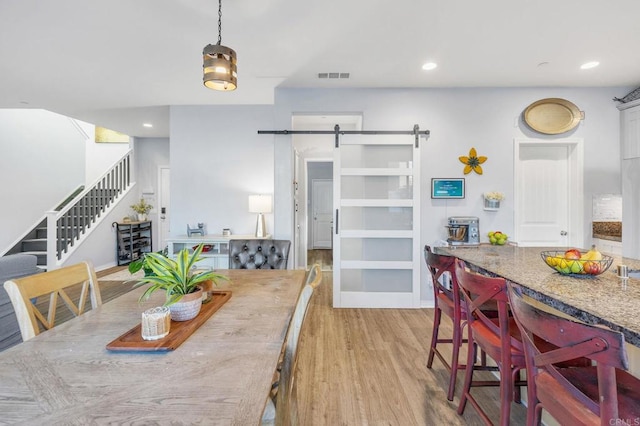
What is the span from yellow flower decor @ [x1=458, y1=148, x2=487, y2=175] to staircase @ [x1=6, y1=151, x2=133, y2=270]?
6193 millimetres

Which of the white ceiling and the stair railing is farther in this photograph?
the stair railing

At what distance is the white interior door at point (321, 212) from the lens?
7.66 metres

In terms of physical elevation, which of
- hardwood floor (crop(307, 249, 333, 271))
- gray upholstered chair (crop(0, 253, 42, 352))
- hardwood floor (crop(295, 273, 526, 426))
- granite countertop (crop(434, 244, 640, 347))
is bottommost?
hardwood floor (crop(295, 273, 526, 426))

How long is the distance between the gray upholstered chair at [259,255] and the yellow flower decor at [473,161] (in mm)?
2414

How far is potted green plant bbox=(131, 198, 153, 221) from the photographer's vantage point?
6.01 metres

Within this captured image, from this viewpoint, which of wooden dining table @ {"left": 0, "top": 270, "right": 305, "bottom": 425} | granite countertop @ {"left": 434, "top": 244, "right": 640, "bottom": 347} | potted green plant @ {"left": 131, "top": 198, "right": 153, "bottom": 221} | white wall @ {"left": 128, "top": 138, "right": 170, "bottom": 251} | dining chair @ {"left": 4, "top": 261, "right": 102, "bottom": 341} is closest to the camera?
wooden dining table @ {"left": 0, "top": 270, "right": 305, "bottom": 425}

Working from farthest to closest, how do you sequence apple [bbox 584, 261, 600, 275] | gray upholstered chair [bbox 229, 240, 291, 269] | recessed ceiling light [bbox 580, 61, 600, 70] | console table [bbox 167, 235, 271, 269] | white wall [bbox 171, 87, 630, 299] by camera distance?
console table [bbox 167, 235, 271, 269]
white wall [bbox 171, 87, 630, 299]
recessed ceiling light [bbox 580, 61, 600, 70]
gray upholstered chair [bbox 229, 240, 291, 269]
apple [bbox 584, 261, 600, 275]

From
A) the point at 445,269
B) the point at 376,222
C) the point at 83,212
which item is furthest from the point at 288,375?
the point at 83,212

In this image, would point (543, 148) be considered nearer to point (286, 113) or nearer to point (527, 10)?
point (527, 10)

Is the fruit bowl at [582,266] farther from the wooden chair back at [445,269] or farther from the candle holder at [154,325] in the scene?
the candle holder at [154,325]

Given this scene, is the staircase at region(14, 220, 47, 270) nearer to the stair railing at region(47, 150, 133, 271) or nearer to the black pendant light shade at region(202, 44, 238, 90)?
the stair railing at region(47, 150, 133, 271)

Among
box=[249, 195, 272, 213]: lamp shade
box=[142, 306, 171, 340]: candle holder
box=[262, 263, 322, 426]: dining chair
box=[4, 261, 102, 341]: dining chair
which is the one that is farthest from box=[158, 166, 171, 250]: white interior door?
box=[262, 263, 322, 426]: dining chair

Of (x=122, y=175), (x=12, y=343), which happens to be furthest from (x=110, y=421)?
(x=122, y=175)

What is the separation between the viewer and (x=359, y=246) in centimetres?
362
